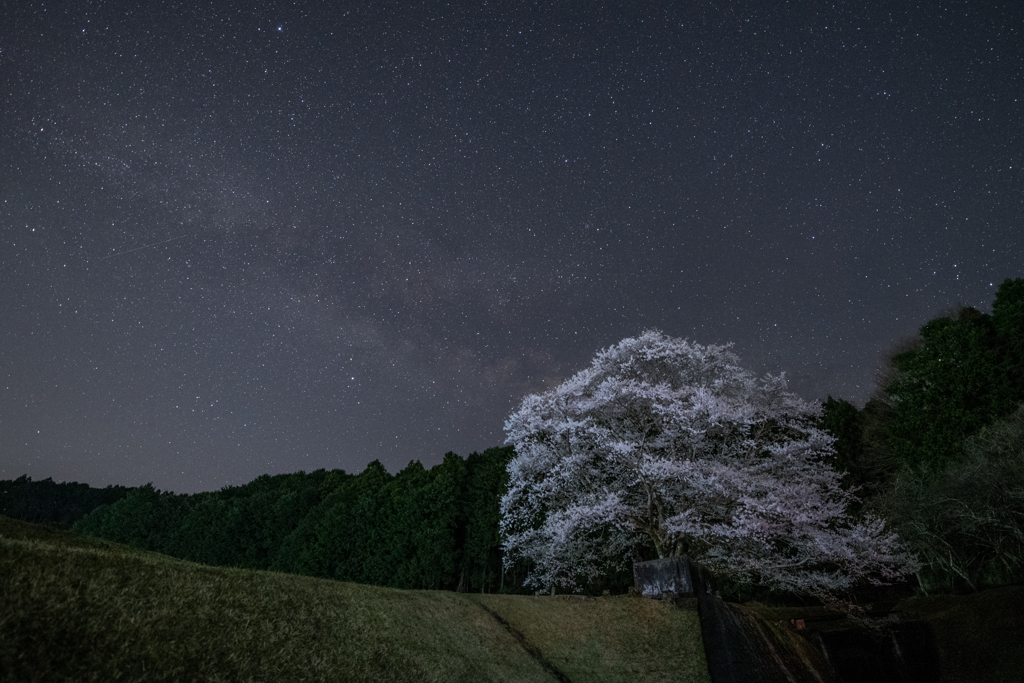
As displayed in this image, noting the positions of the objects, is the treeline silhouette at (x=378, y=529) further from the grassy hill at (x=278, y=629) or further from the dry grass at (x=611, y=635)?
the grassy hill at (x=278, y=629)

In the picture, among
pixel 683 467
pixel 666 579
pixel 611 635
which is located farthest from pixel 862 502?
pixel 611 635

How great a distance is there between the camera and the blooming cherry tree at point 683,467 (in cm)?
1683

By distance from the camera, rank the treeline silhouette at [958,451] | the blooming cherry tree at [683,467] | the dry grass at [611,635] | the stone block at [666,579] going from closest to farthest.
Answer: the dry grass at [611,635], the stone block at [666,579], the blooming cherry tree at [683,467], the treeline silhouette at [958,451]

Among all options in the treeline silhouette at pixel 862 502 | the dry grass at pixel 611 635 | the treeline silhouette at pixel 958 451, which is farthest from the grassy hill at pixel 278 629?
the treeline silhouette at pixel 958 451

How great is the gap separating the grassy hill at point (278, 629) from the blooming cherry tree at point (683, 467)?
12.4ft


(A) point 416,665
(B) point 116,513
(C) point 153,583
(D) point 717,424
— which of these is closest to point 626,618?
(D) point 717,424

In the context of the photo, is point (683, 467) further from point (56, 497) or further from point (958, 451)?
point (56, 497)

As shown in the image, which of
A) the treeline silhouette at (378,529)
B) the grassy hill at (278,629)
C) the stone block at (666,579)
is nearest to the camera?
the grassy hill at (278,629)

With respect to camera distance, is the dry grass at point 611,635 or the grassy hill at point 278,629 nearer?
the grassy hill at point 278,629

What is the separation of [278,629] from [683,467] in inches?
484

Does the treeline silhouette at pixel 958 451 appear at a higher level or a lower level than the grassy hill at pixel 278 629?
higher

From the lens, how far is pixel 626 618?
1437cm

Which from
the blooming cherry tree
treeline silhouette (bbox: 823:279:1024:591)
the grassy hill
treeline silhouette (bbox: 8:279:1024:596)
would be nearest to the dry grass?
the grassy hill

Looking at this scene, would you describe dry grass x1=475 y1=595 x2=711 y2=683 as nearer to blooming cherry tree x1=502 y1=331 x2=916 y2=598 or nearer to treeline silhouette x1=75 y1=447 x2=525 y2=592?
blooming cherry tree x1=502 y1=331 x2=916 y2=598
